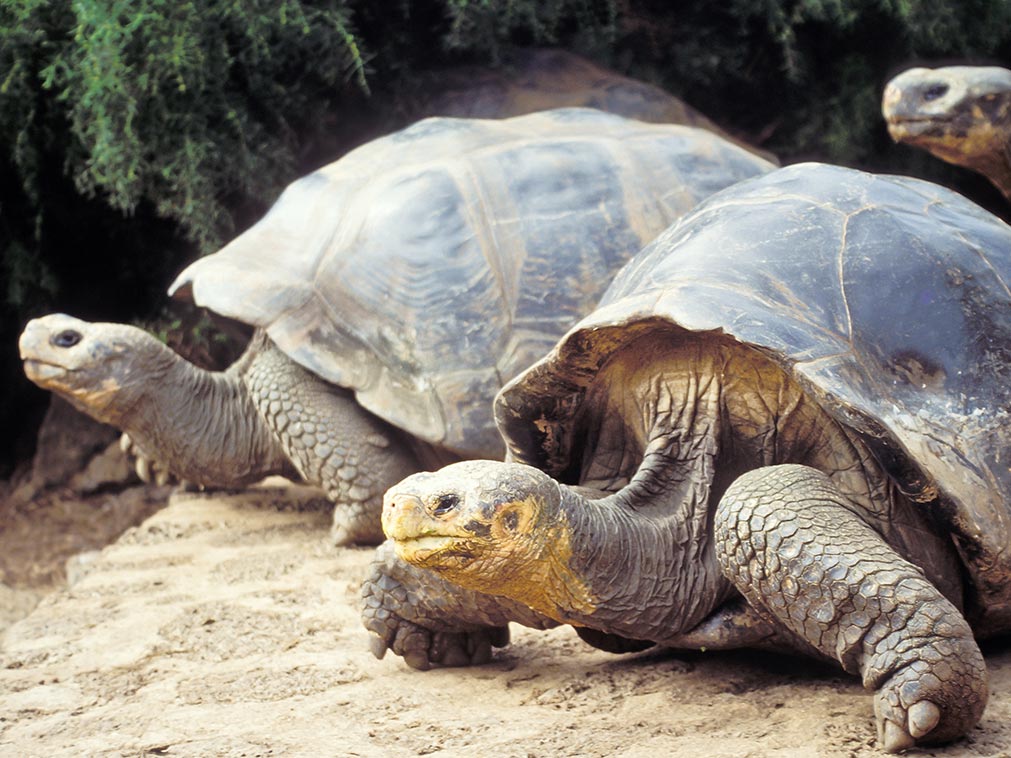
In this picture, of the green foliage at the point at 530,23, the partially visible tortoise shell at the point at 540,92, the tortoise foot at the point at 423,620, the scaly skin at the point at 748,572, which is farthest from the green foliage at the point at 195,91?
the scaly skin at the point at 748,572

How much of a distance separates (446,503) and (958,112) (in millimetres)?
2710

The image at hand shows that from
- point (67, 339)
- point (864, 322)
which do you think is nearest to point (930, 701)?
point (864, 322)

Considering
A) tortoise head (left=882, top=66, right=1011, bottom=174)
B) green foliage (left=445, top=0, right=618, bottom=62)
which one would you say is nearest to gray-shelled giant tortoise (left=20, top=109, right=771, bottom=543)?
tortoise head (left=882, top=66, right=1011, bottom=174)

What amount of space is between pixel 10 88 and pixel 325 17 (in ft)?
5.06

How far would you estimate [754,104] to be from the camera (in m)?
7.47

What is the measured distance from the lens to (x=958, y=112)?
4.15 meters

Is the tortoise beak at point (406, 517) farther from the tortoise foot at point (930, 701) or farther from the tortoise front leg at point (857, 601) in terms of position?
the tortoise foot at point (930, 701)

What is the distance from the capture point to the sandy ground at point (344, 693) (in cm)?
239

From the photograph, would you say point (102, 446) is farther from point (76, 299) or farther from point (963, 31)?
point (963, 31)

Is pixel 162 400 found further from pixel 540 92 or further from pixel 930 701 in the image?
pixel 930 701

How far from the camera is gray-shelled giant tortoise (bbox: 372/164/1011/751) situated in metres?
2.27

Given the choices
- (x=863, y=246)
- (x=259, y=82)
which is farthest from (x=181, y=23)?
(x=863, y=246)

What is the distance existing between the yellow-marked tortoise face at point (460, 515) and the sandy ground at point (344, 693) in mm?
396

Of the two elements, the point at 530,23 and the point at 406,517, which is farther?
the point at 530,23
